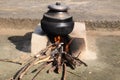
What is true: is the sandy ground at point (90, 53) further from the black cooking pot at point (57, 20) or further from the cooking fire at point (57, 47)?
the black cooking pot at point (57, 20)

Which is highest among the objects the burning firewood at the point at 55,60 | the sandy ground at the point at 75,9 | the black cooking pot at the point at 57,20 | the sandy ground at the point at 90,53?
the black cooking pot at the point at 57,20

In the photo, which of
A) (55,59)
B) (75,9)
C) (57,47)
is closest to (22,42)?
(57,47)

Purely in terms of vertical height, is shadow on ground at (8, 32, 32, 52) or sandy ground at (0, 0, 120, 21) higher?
sandy ground at (0, 0, 120, 21)

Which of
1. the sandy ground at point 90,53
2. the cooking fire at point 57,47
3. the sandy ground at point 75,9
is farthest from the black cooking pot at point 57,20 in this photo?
the sandy ground at point 75,9

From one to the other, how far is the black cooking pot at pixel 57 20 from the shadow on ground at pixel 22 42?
0.87 metres

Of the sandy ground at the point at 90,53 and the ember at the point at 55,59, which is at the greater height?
the ember at the point at 55,59

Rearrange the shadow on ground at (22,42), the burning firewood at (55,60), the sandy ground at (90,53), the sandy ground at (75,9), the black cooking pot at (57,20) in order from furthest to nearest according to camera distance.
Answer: the sandy ground at (75,9)
the shadow on ground at (22,42)
the black cooking pot at (57,20)
the burning firewood at (55,60)
the sandy ground at (90,53)

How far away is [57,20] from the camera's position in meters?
6.03

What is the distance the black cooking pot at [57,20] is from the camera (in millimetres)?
6017

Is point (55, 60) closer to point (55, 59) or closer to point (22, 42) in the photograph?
point (55, 59)

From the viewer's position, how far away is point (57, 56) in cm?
588

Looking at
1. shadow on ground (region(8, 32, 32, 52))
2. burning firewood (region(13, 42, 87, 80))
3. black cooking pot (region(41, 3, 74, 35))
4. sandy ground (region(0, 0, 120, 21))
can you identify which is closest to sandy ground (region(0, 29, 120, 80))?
shadow on ground (region(8, 32, 32, 52))

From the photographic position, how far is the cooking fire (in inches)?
226

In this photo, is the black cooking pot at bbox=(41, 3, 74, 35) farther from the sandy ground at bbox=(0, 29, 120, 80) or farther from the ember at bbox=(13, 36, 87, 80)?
the sandy ground at bbox=(0, 29, 120, 80)
